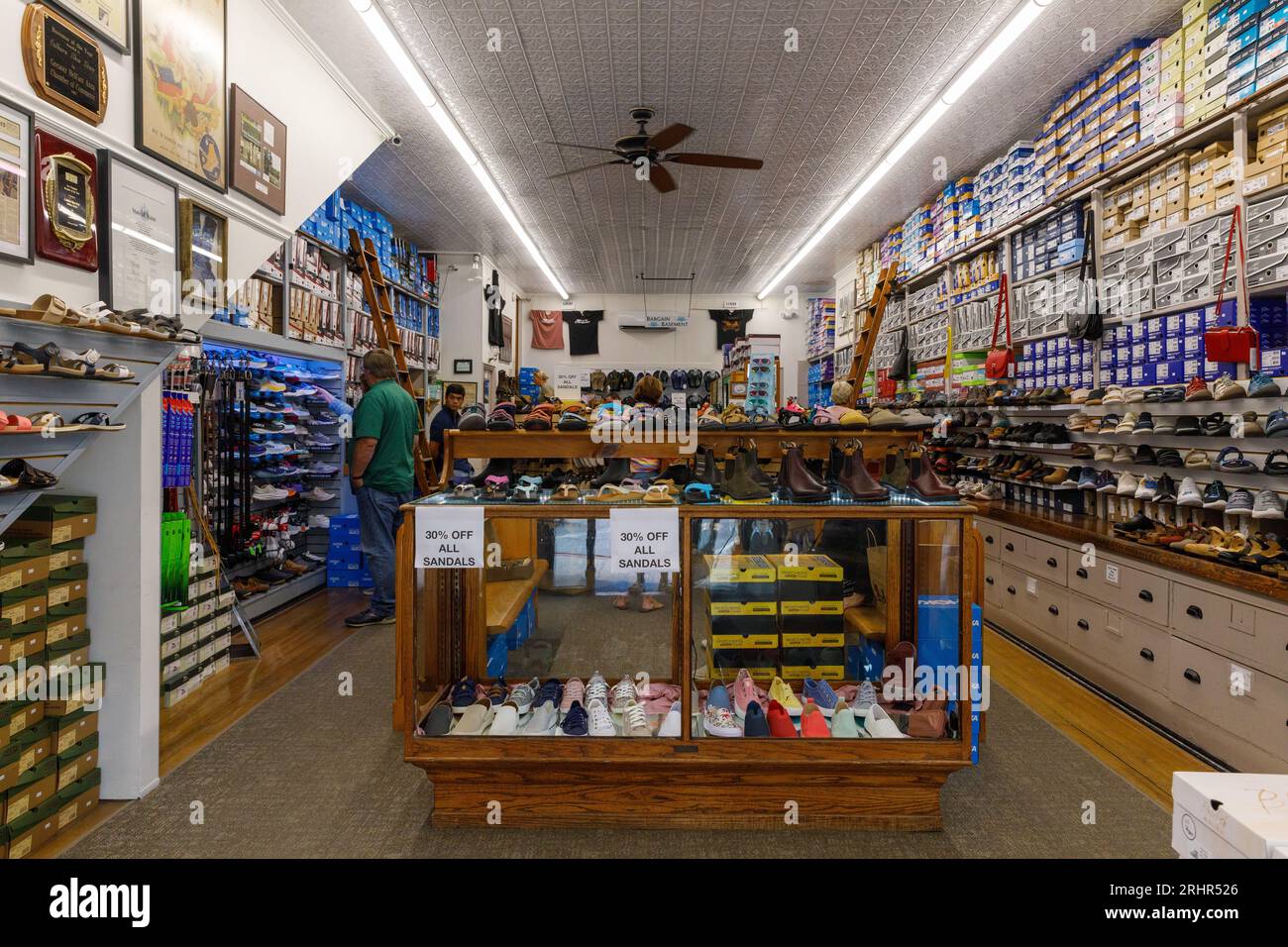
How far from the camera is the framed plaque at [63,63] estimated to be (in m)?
2.11

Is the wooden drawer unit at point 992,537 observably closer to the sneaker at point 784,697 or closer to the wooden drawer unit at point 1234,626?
the wooden drawer unit at point 1234,626

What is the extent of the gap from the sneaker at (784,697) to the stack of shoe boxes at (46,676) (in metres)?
2.64

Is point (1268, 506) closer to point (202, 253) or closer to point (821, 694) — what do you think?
point (821, 694)

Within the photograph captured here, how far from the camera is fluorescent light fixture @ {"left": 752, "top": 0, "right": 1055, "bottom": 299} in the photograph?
3885mm

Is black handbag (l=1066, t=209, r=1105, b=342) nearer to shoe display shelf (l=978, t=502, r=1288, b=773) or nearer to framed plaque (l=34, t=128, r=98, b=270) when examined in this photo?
shoe display shelf (l=978, t=502, r=1288, b=773)

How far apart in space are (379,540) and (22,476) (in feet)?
9.92

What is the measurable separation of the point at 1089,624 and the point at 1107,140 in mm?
3177

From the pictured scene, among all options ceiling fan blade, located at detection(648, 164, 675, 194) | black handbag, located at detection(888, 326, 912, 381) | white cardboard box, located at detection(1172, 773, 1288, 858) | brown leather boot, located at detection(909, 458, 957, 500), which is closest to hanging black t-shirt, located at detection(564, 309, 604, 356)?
black handbag, located at detection(888, 326, 912, 381)

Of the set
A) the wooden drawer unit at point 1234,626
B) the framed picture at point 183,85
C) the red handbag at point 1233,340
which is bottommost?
the wooden drawer unit at point 1234,626

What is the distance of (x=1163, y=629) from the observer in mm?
3371

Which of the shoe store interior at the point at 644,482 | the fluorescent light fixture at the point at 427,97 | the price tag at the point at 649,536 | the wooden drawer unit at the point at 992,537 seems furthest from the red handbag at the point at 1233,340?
the fluorescent light fixture at the point at 427,97

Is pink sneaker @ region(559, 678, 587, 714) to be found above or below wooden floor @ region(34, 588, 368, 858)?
above

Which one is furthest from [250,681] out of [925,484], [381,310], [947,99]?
[947,99]

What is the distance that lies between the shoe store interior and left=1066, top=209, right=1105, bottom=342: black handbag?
1.3 inches
